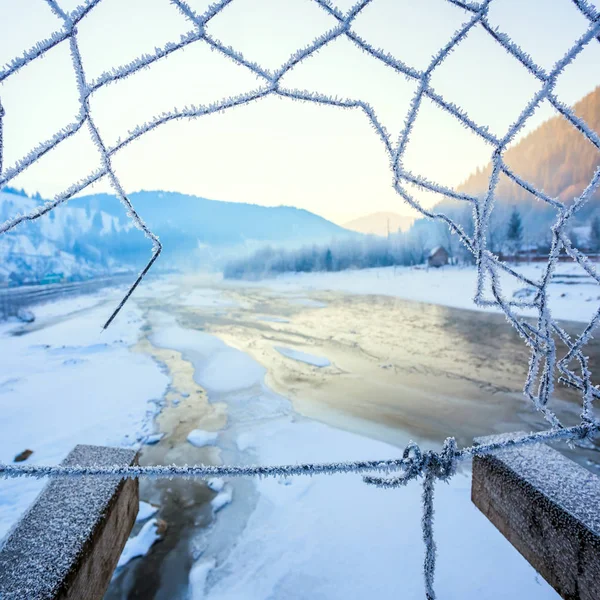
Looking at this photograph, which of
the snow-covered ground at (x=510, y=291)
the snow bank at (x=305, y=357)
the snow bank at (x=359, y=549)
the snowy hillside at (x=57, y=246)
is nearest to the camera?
the snow bank at (x=359, y=549)

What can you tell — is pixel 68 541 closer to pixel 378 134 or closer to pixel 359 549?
pixel 378 134

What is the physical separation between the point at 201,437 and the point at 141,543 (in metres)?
2.62

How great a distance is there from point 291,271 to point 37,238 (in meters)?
78.2

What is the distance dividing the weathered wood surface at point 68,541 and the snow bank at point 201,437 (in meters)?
4.61

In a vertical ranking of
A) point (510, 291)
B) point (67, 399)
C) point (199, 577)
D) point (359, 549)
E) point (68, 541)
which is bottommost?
point (67, 399)

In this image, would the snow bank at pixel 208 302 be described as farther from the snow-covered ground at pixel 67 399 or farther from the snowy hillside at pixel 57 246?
the snowy hillside at pixel 57 246

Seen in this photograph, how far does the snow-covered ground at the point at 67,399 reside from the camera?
591 centimetres

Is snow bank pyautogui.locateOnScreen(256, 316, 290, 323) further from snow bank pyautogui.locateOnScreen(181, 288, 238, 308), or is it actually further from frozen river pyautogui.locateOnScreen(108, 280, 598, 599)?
snow bank pyautogui.locateOnScreen(181, 288, 238, 308)

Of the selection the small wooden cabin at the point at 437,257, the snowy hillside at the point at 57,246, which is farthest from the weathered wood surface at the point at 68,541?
the snowy hillside at the point at 57,246

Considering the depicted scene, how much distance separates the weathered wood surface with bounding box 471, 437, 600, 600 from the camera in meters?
1.39

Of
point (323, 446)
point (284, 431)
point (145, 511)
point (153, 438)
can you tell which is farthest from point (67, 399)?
point (323, 446)

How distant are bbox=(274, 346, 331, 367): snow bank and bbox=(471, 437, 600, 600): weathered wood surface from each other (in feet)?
30.8

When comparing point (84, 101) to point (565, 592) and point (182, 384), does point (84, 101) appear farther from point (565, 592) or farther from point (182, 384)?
Result: point (182, 384)

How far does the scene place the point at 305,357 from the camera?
1223 cm
